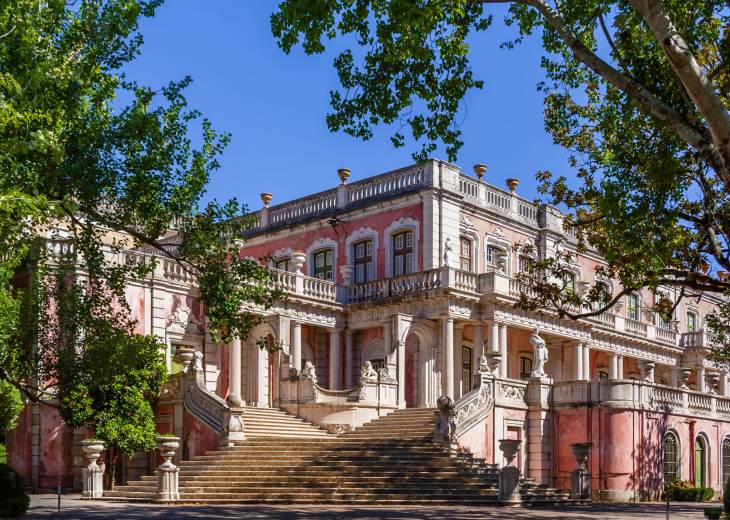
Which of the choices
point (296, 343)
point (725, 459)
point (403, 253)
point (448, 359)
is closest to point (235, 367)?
point (296, 343)

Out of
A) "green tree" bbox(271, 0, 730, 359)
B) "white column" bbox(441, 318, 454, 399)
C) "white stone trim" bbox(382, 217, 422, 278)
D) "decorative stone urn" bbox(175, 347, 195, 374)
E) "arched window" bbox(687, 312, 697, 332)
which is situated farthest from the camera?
"arched window" bbox(687, 312, 697, 332)

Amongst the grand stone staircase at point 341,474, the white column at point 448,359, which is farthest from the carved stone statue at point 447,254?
the grand stone staircase at point 341,474

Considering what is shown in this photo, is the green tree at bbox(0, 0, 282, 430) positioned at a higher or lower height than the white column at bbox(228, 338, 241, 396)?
higher

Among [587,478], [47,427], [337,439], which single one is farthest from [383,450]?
[47,427]

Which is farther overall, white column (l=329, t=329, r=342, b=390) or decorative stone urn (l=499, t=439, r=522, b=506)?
white column (l=329, t=329, r=342, b=390)

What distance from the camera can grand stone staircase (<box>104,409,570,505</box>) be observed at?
19.7 meters

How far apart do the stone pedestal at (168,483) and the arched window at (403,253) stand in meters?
13.0

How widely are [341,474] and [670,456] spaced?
10.9 m

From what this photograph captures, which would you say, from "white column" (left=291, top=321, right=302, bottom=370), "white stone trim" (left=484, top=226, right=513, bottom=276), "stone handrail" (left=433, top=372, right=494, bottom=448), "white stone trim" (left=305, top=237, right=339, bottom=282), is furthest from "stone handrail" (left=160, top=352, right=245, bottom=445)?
"white stone trim" (left=484, top=226, right=513, bottom=276)

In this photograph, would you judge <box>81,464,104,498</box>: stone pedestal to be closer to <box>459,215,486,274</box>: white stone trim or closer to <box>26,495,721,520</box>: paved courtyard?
Answer: <box>26,495,721,520</box>: paved courtyard

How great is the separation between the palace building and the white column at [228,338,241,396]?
0.03 metres

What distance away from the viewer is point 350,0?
1513 cm

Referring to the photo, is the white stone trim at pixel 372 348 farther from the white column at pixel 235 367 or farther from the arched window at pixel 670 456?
the arched window at pixel 670 456

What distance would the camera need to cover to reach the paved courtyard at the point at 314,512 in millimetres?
15945
